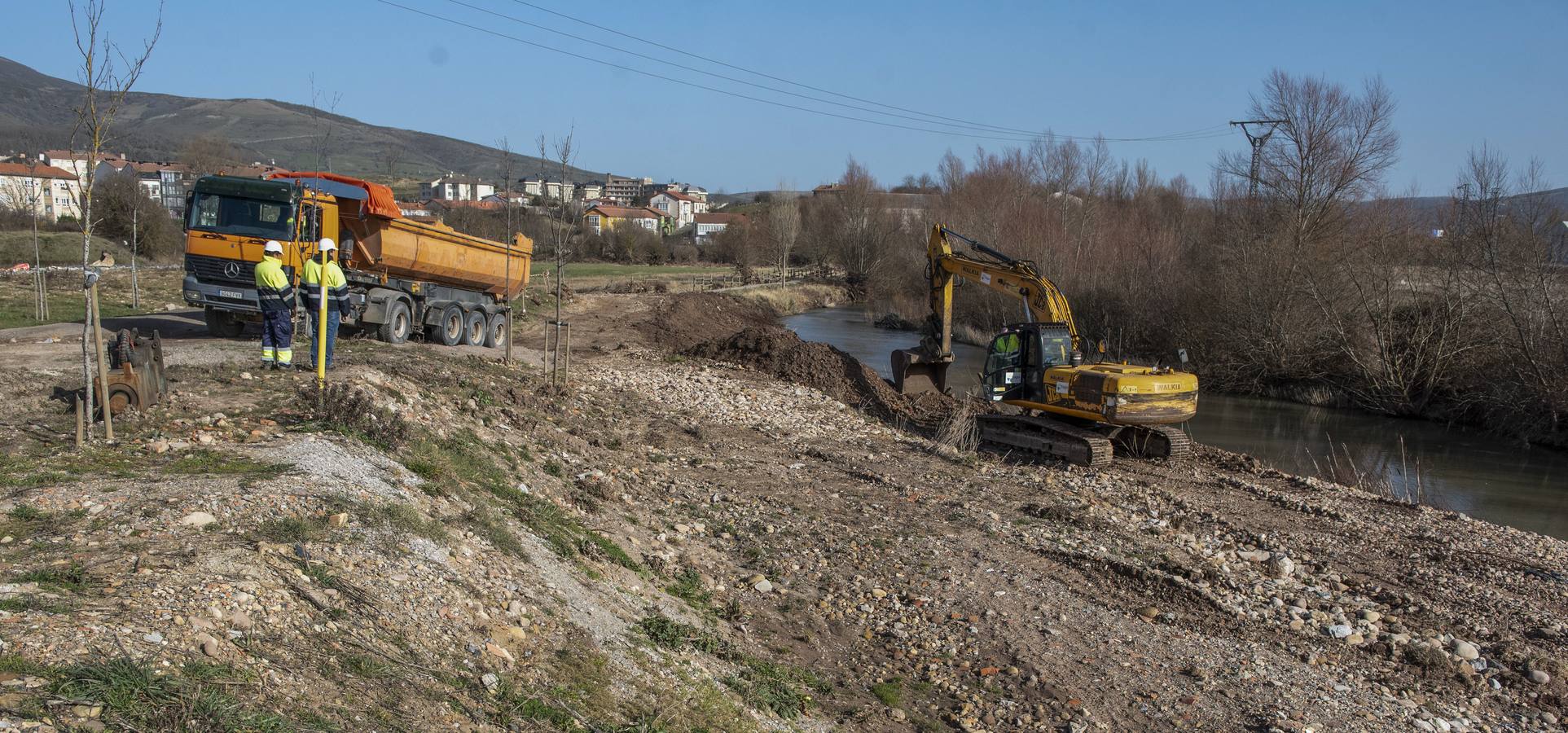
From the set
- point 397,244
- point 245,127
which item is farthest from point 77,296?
point 245,127

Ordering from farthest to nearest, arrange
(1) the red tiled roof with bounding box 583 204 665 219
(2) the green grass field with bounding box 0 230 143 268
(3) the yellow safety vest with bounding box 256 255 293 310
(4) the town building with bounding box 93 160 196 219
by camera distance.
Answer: (1) the red tiled roof with bounding box 583 204 665 219, (4) the town building with bounding box 93 160 196 219, (2) the green grass field with bounding box 0 230 143 268, (3) the yellow safety vest with bounding box 256 255 293 310

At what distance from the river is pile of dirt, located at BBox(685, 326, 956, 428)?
5.23 metres

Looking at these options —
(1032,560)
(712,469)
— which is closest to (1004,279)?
(712,469)

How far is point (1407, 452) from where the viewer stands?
21.2m

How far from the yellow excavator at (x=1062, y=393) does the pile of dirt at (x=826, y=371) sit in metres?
2.27

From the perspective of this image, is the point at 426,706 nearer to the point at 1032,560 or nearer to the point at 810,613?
the point at 810,613

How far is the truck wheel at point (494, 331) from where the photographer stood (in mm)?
20984

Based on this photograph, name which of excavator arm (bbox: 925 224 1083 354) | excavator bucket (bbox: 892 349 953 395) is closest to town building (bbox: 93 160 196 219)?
excavator bucket (bbox: 892 349 953 395)

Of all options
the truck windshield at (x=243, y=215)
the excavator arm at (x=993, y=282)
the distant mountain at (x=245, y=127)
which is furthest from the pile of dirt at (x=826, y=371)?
the distant mountain at (x=245, y=127)

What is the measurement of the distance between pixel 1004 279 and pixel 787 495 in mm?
8021

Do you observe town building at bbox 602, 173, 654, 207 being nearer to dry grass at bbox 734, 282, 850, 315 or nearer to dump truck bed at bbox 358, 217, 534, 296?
dry grass at bbox 734, 282, 850, 315

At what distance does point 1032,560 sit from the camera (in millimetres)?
10445

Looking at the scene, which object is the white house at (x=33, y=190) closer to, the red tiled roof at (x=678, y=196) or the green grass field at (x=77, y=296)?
the green grass field at (x=77, y=296)

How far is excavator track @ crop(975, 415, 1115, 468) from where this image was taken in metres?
15.1
